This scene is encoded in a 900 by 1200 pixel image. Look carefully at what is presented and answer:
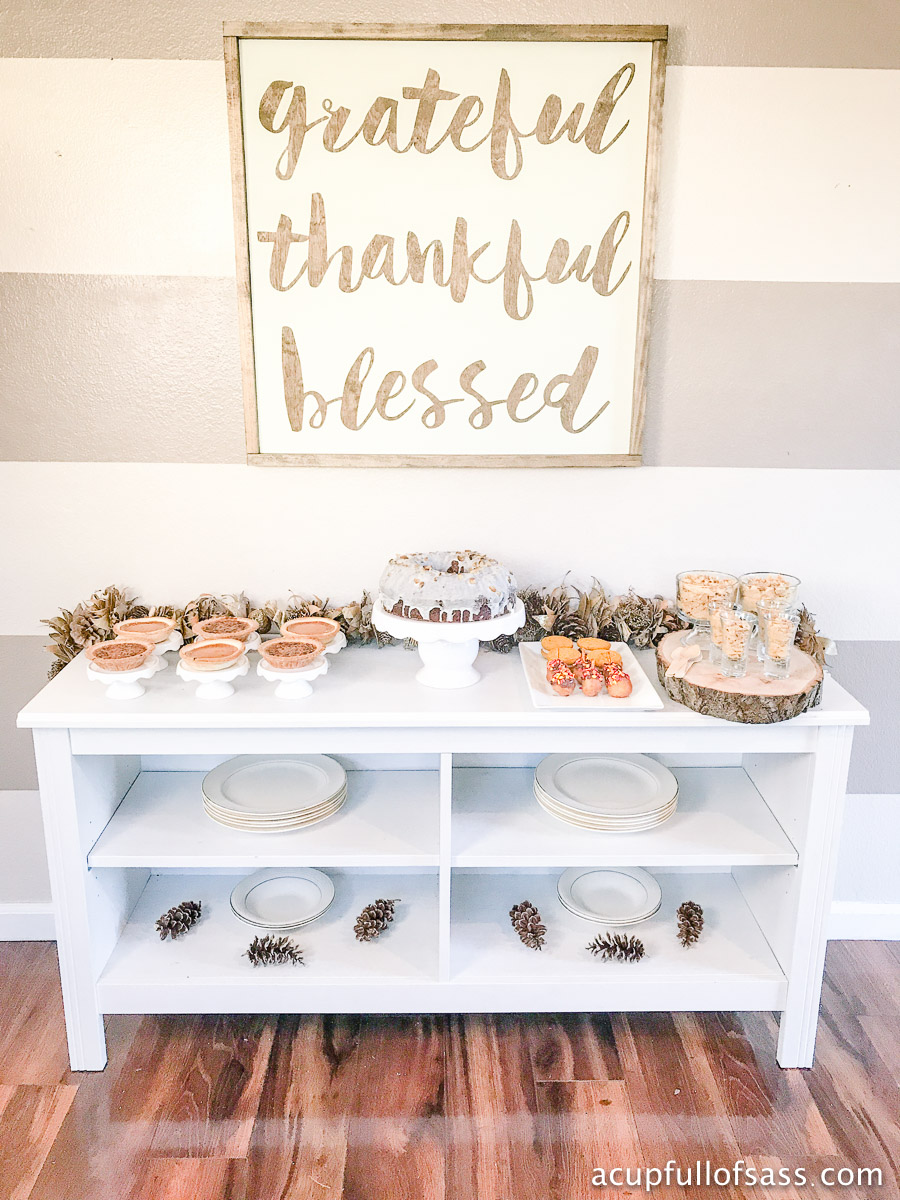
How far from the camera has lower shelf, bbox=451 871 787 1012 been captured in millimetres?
2012

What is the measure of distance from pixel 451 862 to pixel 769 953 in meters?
0.74

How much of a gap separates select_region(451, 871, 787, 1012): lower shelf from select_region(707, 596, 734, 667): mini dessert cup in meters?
0.66

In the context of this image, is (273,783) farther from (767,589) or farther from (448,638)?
(767,589)

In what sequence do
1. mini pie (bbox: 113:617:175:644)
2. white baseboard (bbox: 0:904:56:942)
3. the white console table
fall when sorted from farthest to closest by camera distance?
white baseboard (bbox: 0:904:56:942)
mini pie (bbox: 113:617:175:644)
the white console table

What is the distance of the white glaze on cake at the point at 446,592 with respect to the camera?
1.86 meters

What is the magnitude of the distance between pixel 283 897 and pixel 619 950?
0.78 metres

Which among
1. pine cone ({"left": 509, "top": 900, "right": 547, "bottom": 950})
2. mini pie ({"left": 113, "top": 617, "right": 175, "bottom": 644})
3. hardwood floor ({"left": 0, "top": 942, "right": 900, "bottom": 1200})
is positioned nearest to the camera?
hardwood floor ({"left": 0, "top": 942, "right": 900, "bottom": 1200})

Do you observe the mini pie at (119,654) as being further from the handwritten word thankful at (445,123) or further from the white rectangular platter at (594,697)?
the handwritten word thankful at (445,123)

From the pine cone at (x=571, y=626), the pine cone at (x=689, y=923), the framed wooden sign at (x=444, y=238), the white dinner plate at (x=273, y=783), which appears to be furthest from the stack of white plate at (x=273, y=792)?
the pine cone at (x=689, y=923)

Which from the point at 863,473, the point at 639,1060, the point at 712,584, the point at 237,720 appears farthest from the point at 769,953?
the point at 237,720

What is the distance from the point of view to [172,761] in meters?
2.31

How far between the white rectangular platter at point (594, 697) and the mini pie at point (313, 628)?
0.41m

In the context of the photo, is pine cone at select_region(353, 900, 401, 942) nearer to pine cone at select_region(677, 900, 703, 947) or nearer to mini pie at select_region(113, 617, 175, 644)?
pine cone at select_region(677, 900, 703, 947)

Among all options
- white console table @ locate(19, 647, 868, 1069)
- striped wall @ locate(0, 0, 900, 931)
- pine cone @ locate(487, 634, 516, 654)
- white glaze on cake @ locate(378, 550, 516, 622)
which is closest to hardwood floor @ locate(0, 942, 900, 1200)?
white console table @ locate(19, 647, 868, 1069)
